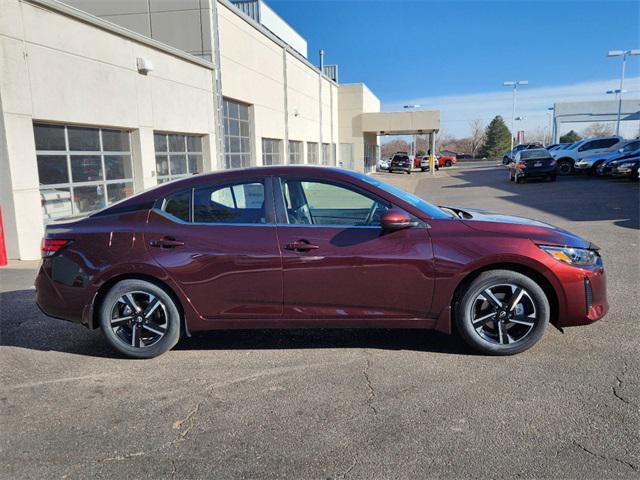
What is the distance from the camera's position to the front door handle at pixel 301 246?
4.03 metres

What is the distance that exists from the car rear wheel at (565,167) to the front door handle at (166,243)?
2795cm

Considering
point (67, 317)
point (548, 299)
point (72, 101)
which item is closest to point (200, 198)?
point (67, 317)

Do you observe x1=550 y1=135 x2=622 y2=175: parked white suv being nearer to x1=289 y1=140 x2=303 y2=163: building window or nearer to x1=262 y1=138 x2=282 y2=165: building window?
x1=289 y1=140 x2=303 y2=163: building window

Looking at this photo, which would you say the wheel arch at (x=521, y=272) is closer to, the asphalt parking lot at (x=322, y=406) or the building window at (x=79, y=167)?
the asphalt parking lot at (x=322, y=406)

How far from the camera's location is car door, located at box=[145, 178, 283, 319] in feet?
13.4

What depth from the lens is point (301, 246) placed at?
13.3 feet

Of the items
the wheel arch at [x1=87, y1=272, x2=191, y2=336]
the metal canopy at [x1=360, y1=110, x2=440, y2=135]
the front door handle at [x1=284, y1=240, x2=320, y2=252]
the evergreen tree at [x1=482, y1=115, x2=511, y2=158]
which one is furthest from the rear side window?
the evergreen tree at [x1=482, y1=115, x2=511, y2=158]

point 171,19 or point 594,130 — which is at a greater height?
point 594,130

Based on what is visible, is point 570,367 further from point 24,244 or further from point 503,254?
point 24,244

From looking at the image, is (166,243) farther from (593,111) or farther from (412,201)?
(593,111)

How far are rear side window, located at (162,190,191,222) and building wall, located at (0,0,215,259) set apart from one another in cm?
568

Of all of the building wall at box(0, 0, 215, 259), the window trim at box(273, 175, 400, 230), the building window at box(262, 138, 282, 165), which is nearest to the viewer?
the window trim at box(273, 175, 400, 230)

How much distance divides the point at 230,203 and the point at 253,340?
132 centimetres

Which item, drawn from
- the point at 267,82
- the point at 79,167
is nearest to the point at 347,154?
the point at 267,82
